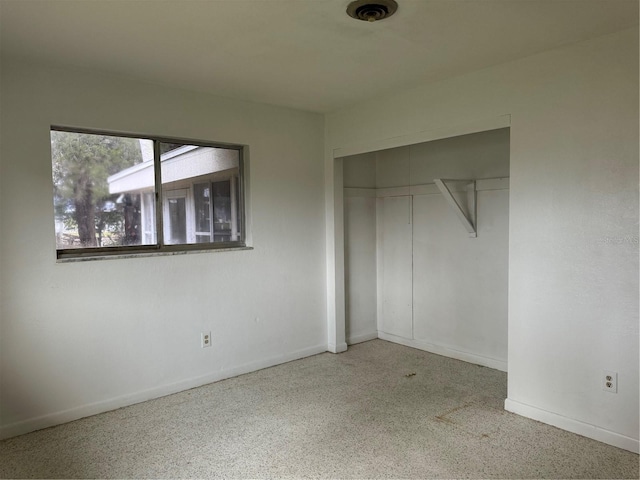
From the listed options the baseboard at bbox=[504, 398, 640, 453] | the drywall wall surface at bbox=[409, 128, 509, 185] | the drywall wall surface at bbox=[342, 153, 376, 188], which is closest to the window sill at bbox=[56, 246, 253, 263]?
the drywall wall surface at bbox=[342, 153, 376, 188]

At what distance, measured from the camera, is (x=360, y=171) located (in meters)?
5.00

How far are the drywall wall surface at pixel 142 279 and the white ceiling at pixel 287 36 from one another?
11.1 inches

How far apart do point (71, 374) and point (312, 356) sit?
2132mm

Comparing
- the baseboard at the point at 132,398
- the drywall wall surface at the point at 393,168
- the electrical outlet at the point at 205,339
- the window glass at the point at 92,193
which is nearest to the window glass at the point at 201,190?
the window glass at the point at 92,193

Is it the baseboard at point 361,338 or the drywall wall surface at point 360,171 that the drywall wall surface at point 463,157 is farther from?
the baseboard at point 361,338

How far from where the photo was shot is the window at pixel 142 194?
3.24 metres

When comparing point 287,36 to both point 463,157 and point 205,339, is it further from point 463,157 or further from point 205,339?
point 205,339

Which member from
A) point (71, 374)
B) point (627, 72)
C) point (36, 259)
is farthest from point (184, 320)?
point (627, 72)

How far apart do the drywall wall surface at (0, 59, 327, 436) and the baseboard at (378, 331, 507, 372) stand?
829 millimetres

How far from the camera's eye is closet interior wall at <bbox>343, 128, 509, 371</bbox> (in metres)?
4.09

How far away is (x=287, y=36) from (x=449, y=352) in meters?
3.23

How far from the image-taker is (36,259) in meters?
3.04

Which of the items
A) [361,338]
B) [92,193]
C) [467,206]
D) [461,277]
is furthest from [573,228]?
[92,193]

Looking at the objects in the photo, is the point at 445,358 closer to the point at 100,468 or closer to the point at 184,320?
the point at 184,320
